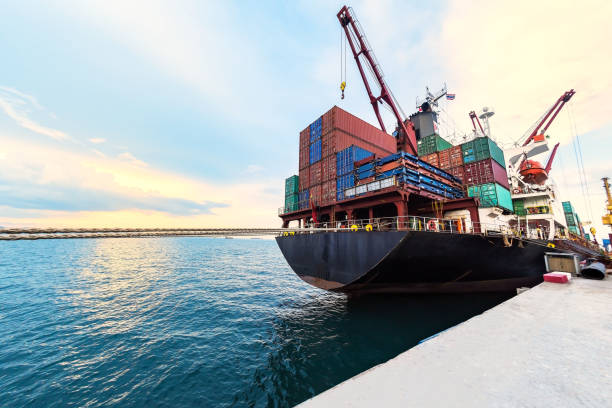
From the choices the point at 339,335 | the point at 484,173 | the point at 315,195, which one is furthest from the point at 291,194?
the point at 484,173

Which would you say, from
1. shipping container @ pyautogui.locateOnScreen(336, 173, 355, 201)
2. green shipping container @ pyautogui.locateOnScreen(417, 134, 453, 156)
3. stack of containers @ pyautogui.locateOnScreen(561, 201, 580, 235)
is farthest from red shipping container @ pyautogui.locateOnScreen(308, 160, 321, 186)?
stack of containers @ pyautogui.locateOnScreen(561, 201, 580, 235)

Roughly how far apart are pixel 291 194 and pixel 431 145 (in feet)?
78.2

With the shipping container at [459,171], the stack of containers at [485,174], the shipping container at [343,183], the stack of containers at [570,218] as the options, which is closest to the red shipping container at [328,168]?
the shipping container at [343,183]

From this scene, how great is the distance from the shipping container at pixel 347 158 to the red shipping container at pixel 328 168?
466mm

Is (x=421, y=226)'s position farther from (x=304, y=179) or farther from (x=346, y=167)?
(x=304, y=179)

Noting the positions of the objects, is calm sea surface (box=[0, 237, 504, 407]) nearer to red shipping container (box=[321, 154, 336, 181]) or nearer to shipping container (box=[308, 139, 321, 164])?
red shipping container (box=[321, 154, 336, 181])

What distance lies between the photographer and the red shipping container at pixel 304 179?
24453mm

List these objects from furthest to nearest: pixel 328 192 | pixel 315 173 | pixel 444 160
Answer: pixel 444 160 → pixel 315 173 → pixel 328 192

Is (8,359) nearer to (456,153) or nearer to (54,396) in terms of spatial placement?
(54,396)

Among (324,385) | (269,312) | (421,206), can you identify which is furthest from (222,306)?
(421,206)

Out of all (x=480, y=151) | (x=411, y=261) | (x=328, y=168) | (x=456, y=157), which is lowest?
(x=411, y=261)

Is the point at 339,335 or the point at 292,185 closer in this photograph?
the point at 339,335

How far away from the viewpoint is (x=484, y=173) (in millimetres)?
25469

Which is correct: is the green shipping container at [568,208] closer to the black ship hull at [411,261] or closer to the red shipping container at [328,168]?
the black ship hull at [411,261]
